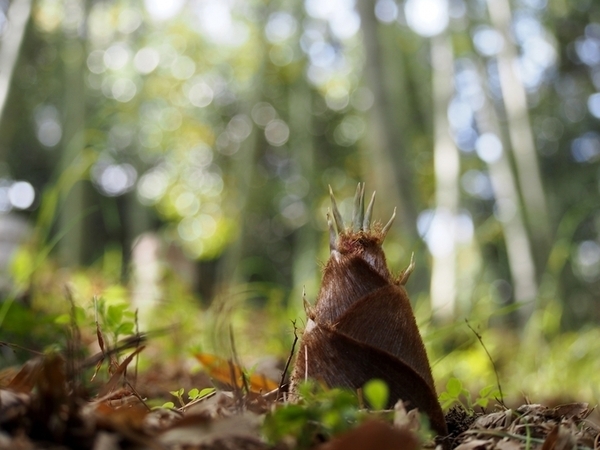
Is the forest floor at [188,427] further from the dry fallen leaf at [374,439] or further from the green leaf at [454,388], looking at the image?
the green leaf at [454,388]

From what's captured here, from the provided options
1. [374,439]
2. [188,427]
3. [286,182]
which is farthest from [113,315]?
[286,182]

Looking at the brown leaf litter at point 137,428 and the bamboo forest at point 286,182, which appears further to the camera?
the bamboo forest at point 286,182

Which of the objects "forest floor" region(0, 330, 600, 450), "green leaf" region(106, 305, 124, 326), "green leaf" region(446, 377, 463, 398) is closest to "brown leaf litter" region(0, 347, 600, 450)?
"forest floor" region(0, 330, 600, 450)

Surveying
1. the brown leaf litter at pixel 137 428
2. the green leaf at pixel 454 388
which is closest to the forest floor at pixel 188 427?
the brown leaf litter at pixel 137 428

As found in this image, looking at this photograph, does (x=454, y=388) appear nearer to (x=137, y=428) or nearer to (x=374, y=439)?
(x=374, y=439)

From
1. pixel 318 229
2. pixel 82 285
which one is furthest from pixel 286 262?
pixel 82 285

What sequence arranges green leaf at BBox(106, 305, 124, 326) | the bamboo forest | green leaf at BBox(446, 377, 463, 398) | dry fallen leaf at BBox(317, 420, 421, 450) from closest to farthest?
dry fallen leaf at BBox(317, 420, 421, 450) → green leaf at BBox(446, 377, 463, 398) → green leaf at BBox(106, 305, 124, 326) → the bamboo forest

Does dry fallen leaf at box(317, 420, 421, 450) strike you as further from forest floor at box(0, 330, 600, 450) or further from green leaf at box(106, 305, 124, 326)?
green leaf at box(106, 305, 124, 326)

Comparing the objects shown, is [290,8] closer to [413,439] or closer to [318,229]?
[318,229]

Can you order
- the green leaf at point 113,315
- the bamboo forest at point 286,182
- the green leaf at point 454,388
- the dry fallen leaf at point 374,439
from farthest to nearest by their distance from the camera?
the bamboo forest at point 286,182 → the green leaf at point 113,315 → the green leaf at point 454,388 → the dry fallen leaf at point 374,439

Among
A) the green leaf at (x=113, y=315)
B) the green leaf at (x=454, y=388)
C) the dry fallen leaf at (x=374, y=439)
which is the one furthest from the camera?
the green leaf at (x=113, y=315)

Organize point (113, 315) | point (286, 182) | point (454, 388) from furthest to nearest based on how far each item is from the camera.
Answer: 1. point (286, 182)
2. point (113, 315)
3. point (454, 388)
